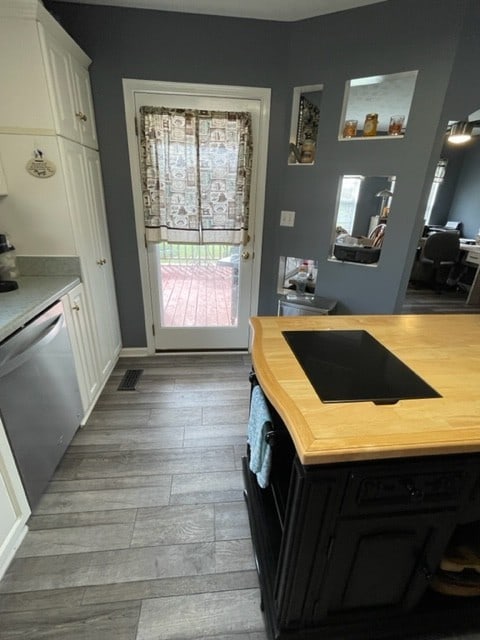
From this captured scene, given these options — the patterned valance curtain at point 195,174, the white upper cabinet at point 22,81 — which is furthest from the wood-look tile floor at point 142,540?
the white upper cabinet at point 22,81

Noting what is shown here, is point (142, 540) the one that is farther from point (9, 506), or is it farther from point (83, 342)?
point (83, 342)

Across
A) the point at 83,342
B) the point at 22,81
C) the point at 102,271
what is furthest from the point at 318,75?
the point at 83,342

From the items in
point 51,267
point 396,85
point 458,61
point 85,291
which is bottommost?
point 85,291

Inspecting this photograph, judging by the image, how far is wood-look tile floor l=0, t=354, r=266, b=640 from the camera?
45.4 inches

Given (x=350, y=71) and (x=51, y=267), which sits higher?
(x=350, y=71)

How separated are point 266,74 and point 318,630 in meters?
3.15

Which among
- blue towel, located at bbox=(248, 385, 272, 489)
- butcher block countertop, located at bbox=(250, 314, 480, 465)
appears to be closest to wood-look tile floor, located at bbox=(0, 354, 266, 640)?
blue towel, located at bbox=(248, 385, 272, 489)

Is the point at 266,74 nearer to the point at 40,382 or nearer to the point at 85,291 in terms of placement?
the point at 85,291

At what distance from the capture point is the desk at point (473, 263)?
463 cm

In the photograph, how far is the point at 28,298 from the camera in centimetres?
157

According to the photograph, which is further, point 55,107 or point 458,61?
point 458,61

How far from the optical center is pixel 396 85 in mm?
2797

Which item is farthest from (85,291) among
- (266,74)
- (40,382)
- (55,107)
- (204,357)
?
(266,74)

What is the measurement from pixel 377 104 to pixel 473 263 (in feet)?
10.4
